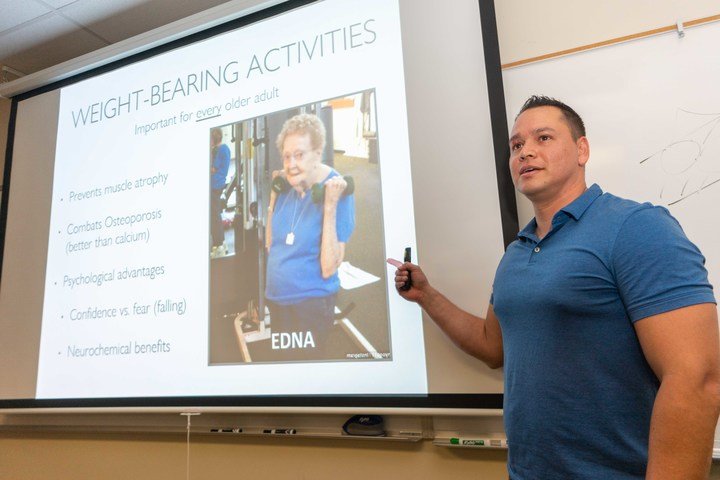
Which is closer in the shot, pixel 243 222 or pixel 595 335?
pixel 595 335

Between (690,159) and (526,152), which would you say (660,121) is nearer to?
(690,159)

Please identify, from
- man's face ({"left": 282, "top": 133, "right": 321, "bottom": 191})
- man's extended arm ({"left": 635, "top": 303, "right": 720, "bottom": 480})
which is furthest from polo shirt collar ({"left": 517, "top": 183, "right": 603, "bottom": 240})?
man's face ({"left": 282, "top": 133, "right": 321, "bottom": 191})

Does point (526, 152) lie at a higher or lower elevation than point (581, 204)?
higher

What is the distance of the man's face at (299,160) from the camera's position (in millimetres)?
1604

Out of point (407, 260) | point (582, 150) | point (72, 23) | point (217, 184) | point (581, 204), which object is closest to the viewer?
point (581, 204)

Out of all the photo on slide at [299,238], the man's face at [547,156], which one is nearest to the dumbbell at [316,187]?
the photo on slide at [299,238]

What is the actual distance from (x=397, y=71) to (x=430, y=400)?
994mm

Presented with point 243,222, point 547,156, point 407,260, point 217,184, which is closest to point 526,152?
point 547,156

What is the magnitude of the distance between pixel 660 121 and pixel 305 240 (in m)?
1.05

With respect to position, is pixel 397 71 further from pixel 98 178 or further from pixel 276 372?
pixel 98 178

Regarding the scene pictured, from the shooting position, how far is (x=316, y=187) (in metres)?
1.59

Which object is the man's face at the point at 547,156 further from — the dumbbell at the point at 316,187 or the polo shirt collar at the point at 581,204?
the dumbbell at the point at 316,187

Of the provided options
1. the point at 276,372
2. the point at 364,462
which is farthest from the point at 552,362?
the point at 276,372

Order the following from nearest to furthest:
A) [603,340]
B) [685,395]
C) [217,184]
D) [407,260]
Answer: [685,395] < [603,340] < [407,260] < [217,184]
